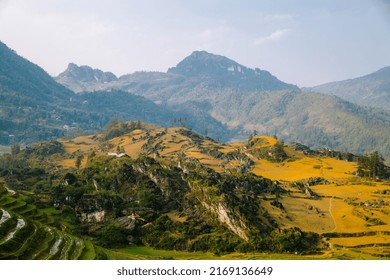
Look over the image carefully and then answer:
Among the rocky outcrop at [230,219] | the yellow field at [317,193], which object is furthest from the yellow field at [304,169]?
the rocky outcrop at [230,219]

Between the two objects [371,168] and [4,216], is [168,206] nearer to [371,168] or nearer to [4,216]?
[4,216]

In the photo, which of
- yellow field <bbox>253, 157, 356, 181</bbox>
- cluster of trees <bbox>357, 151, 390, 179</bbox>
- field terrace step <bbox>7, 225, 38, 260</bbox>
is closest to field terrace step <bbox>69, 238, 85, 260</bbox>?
field terrace step <bbox>7, 225, 38, 260</bbox>

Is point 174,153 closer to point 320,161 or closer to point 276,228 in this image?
point 320,161

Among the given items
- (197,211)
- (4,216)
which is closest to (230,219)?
(197,211)

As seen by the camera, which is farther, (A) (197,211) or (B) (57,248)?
(A) (197,211)

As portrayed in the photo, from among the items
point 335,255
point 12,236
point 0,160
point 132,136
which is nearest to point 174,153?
point 132,136

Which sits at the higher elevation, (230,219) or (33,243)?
(33,243)

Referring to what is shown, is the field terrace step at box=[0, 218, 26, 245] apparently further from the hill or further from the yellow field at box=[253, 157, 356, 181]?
the yellow field at box=[253, 157, 356, 181]

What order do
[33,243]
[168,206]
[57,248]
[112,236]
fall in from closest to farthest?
[33,243] → [57,248] → [112,236] → [168,206]

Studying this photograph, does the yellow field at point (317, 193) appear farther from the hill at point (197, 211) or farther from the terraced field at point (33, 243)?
the terraced field at point (33, 243)

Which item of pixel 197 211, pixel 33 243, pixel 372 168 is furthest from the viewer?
pixel 372 168

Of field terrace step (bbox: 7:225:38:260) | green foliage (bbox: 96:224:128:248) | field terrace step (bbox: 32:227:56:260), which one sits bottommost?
green foliage (bbox: 96:224:128:248)

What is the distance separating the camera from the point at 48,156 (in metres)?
138
